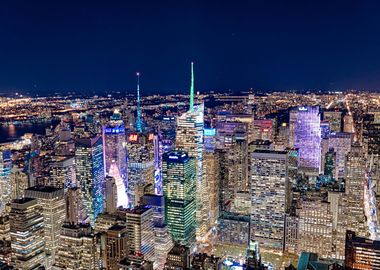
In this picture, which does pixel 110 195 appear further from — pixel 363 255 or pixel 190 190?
pixel 363 255

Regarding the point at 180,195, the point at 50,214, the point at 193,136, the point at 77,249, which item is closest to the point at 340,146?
the point at 193,136

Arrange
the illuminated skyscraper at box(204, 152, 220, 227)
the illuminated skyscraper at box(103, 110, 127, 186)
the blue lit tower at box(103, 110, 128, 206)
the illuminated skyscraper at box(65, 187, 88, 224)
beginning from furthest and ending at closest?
the illuminated skyscraper at box(103, 110, 127, 186)
the blue lit tower at box(103, 110, 128, 206)
the illuminated skyscraper at box(204, 152, 220, 227)
the illuminated skyscraper at box(65, 187, 88, 224)

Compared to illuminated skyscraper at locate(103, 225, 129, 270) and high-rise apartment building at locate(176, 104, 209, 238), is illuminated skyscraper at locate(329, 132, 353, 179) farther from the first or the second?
illuminated skyscraper at locate(103, 225, 129, 270)

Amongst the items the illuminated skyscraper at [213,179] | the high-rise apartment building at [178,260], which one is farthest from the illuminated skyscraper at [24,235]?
the illuminated skyscraper at [213,179]

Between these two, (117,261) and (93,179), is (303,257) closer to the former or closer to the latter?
(117,261)

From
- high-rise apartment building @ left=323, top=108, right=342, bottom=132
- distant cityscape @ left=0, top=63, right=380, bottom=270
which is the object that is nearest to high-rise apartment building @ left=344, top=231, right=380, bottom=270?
distant cityscape @ left=0, top=63, right=380, bottom=270

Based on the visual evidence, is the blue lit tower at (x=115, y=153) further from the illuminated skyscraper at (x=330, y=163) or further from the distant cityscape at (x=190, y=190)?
the illuminated skyscraper at (x=330, y=163)
